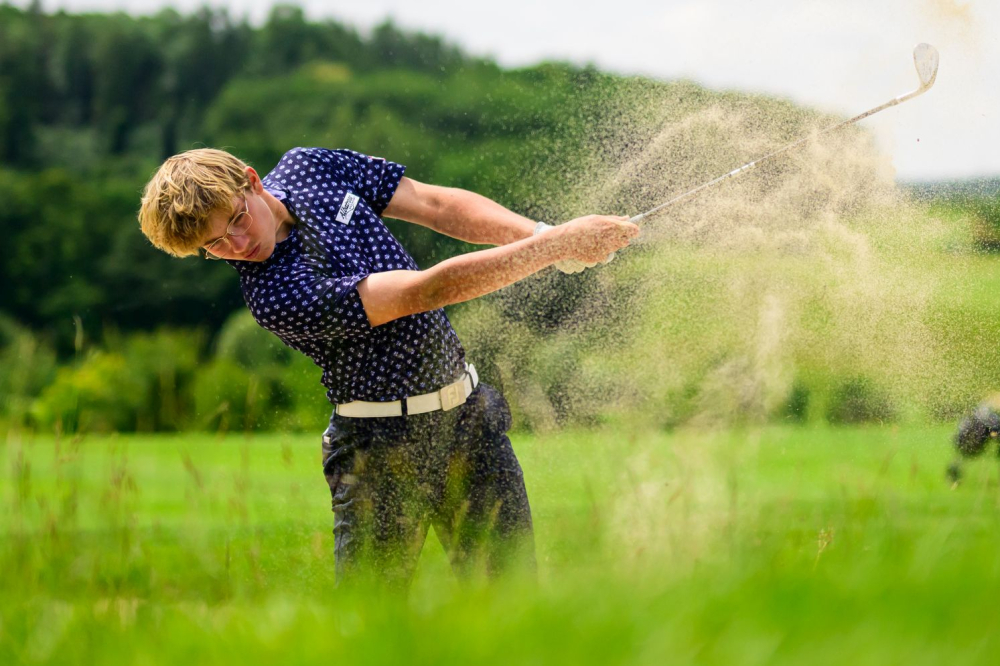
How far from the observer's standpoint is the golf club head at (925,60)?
3.10 meters

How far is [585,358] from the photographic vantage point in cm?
471

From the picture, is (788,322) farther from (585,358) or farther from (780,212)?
(585,358)

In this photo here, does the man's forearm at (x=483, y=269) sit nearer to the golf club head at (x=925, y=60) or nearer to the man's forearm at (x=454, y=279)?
the man's forearm at (x=454, y=279)

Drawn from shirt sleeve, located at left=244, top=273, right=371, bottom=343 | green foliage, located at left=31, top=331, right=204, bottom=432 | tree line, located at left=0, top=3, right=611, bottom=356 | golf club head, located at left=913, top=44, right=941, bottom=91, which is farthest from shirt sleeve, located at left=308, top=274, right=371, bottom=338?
tree line, located at left=0, top=3, right=611, bottom=356

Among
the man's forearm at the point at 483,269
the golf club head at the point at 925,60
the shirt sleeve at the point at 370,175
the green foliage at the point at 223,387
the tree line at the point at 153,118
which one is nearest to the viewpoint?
the man's forearm at the point at 483,269

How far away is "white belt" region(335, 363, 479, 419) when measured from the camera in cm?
267

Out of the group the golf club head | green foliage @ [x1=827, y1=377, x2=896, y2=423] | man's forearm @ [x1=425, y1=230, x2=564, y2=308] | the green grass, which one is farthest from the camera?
green foliage @ [x1=827, y1=377, x2=896, y2=423]

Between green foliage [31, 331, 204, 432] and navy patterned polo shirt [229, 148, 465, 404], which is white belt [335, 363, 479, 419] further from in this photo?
green foliage [31, 331, 204, 432]

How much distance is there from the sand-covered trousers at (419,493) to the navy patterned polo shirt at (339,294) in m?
0.11

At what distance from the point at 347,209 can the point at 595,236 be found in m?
0.70

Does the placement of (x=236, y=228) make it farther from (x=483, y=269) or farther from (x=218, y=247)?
(x=483, y=269)

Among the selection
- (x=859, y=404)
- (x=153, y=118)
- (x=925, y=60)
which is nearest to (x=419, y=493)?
(x=925, y=60)

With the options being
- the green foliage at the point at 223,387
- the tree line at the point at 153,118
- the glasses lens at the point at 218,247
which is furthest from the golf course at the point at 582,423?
the tree line at the point at 153,118

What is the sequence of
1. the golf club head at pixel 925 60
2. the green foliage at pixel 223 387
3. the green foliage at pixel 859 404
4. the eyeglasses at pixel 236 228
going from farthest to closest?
the green foliage at pixel 223 387 → the green foliage at pixel 859 404 → the golf club head at pixel 925 60 → the eyeglasses at pixel 236 228
